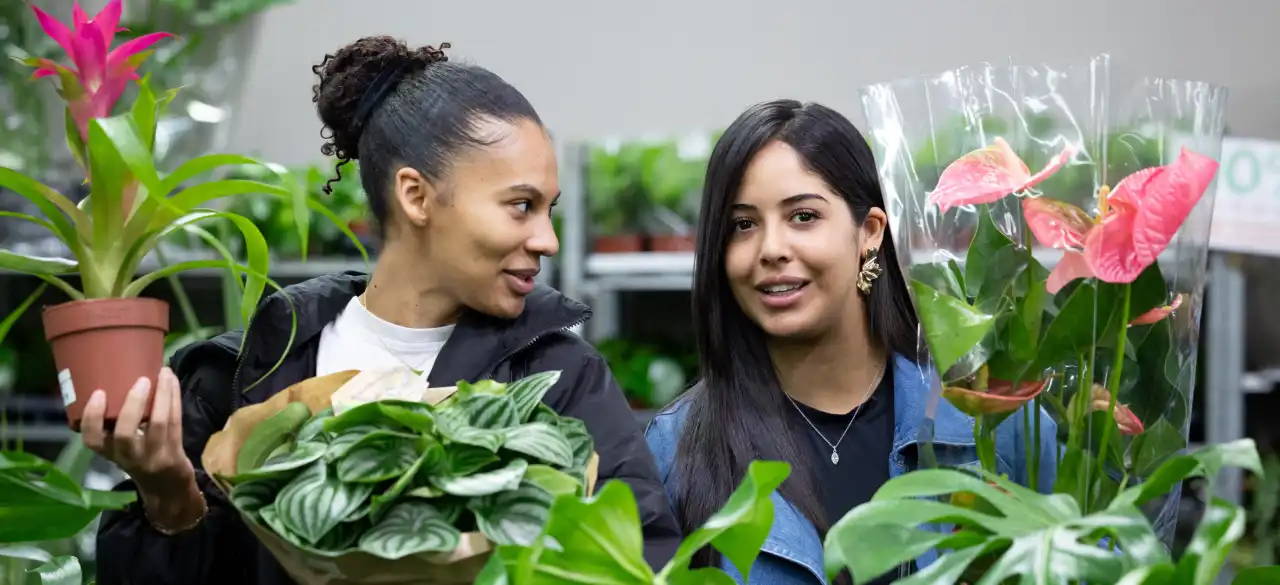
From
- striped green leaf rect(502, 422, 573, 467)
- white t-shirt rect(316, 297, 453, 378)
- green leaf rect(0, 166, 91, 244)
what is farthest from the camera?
white t-shirt rect(316, 297, 453, 378)

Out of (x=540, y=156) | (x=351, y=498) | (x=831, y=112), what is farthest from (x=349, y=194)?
(x=351, y=498)

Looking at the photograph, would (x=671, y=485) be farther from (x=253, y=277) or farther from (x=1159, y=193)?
(x=1159, y=193)

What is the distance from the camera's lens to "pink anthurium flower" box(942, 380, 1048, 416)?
97 centimetres

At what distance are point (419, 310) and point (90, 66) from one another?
0.39 m

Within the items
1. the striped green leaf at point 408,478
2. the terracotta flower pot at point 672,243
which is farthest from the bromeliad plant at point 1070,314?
the terracotta flower pot at point 672,243

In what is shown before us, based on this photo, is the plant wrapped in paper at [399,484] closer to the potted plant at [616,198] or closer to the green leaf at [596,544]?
the green leaf at [596,544]

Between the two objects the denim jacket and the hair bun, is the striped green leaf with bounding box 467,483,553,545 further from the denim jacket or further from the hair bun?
the hair bun

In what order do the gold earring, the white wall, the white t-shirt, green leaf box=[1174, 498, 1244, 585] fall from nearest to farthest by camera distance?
green leaf box=[1174, 498, 1244, 585], the white t-shirt, the gold earring, the white wall

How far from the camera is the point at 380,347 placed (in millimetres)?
1294

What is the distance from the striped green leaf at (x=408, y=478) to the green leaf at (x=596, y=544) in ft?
0.37

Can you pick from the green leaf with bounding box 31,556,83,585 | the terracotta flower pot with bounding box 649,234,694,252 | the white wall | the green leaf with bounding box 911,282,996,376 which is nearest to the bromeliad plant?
the green leaf with bounding box 911,282,996,376

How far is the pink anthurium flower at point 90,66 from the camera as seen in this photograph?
105cm

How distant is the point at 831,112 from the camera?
1.67m

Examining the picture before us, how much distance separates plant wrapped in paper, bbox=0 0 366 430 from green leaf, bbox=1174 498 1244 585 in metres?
0.75
